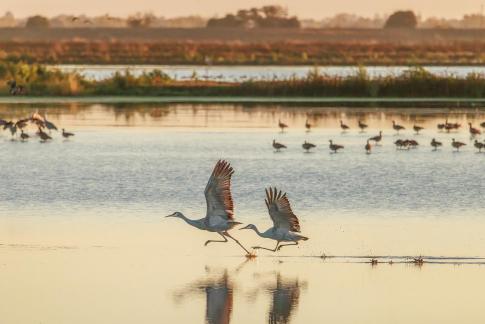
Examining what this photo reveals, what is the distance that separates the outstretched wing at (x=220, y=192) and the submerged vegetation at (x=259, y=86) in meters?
28.3

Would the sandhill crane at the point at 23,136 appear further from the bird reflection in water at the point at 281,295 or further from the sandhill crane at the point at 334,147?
the bird reflection in water at the point at 281,295

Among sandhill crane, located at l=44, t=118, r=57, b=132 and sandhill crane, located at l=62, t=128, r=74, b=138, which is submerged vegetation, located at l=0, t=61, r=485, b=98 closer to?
sandhill crane, located at l=44, t=118, r=57, b=132

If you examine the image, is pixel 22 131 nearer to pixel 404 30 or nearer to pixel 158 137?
pixel 158 137

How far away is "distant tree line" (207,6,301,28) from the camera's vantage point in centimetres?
12912

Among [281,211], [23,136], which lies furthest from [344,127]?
[281,211]

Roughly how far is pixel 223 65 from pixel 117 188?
51.7 m

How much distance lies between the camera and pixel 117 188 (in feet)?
70.2

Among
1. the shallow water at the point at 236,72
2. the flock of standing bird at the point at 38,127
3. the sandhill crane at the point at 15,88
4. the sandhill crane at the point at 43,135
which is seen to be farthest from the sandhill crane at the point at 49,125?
the shallow water at the point at 236,72

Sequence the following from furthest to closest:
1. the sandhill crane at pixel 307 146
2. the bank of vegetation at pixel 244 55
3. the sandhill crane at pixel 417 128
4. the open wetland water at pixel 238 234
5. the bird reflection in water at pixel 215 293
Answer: the bank of vegetation at pixel 244 55 < the sandhill crane at pixel 417 128 < the sandhill crane at pixel 307 146 < the open wetland water at pixel 238 234 < the bird reflection in water at pixel 215 293

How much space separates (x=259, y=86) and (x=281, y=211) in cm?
2950

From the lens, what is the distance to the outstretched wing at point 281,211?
567 inches

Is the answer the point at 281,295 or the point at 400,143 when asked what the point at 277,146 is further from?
the point at 281,295

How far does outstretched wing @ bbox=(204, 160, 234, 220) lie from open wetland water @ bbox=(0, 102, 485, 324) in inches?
20.0

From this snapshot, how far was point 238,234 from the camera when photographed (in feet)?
54.1
